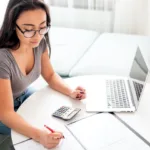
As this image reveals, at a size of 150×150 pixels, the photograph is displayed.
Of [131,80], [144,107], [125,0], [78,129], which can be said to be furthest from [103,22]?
[78,129]

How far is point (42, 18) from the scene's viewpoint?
115 cm

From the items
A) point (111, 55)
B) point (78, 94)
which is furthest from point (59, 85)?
point (111, 55)

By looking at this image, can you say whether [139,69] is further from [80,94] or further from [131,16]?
[131,16]

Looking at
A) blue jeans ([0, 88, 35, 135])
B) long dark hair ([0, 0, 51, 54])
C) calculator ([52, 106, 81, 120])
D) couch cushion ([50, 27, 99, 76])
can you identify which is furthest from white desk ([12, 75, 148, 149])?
couch cushion ([50, 27, 99, 76])

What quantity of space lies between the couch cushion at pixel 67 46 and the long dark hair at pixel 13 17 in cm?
82

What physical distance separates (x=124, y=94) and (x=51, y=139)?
1.58 feet

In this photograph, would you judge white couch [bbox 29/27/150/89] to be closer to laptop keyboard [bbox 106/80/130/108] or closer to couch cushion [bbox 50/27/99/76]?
couch cushion [bbox 50/27/99/76]

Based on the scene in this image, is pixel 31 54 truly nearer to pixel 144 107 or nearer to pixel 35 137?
pixel 35 137

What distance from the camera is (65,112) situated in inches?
45.0

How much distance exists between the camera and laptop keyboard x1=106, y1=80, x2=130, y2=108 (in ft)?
3.93

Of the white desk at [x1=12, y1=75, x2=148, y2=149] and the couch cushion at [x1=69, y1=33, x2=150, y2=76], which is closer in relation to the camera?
the white desk at [x1=12, y1=75, x2=148, y2=149]

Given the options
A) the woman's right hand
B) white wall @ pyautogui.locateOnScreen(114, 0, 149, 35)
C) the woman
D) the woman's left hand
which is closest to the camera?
the woman's right hand

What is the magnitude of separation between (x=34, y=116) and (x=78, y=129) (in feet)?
0.73

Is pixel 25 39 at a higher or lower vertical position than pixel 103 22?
higher
